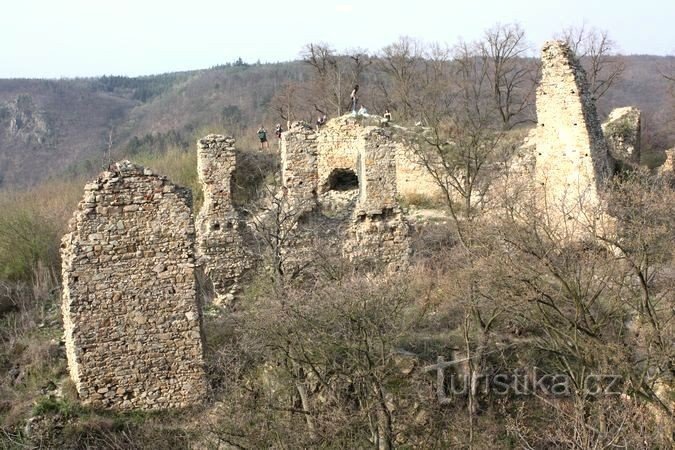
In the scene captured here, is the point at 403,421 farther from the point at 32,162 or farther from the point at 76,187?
the point at 32,162

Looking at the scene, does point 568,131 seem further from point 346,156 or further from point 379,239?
point 346,156

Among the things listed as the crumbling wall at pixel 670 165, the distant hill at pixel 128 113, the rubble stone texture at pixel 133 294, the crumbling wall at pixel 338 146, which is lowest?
the rubble stone texture at pixel 133 294

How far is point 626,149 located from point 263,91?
56.5 meters

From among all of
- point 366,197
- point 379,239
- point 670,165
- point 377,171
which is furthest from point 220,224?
point 670,165

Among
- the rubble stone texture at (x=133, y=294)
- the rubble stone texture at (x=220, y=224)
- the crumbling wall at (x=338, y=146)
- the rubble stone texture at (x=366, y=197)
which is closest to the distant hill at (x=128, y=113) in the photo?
the crumbling wall at (x=338, y=146)

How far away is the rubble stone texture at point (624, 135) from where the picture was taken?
1959 cm

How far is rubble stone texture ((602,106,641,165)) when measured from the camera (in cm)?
1959

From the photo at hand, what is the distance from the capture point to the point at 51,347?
11188mm

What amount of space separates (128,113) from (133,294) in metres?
73.8

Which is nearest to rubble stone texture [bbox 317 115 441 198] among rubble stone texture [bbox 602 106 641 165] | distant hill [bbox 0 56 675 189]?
rubble stone texture [bbox 602 106 641 165]

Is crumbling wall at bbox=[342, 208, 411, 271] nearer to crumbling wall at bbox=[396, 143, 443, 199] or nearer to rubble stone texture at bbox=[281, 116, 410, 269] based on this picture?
rubble stone texture at bbox=[281, 116, 410, 269]

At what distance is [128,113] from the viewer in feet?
255

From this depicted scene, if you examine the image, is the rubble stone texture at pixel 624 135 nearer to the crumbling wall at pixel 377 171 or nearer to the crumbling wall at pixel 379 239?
the crumbling wall at pixel 379 239

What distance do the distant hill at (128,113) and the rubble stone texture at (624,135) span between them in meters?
20.4
